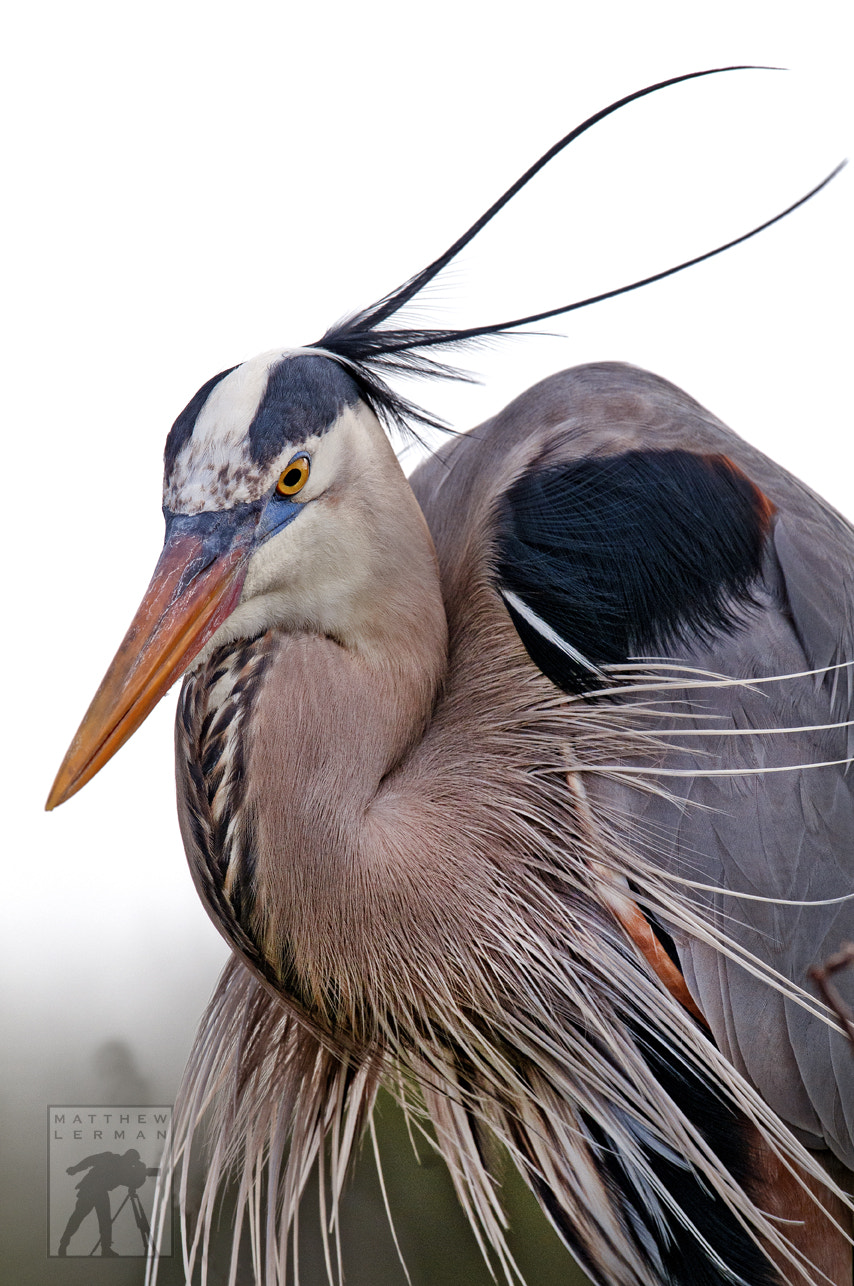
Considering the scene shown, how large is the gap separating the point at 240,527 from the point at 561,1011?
15.5 inches

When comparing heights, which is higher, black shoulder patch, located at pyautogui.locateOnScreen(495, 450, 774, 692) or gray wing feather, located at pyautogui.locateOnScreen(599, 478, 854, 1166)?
black shoulder patch, located at pyautogui.locateOnScreen(495, 450, 774, 692)

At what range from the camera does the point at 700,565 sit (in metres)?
0.74

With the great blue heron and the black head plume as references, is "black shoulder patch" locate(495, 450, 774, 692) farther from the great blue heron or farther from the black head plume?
the black head plume

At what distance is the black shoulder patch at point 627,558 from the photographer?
0.73 m

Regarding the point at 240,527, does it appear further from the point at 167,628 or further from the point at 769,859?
the point at 769,859

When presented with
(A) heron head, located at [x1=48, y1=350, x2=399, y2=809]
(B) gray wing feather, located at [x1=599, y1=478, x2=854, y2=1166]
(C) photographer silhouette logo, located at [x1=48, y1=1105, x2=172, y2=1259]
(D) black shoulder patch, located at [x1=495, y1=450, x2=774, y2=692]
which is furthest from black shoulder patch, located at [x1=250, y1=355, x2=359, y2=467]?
(C) photographer silhouette logo, located at [x1=48, y1=1105, x2=172, y2=1259]

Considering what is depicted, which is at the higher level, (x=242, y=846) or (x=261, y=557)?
(x=261, y=557)

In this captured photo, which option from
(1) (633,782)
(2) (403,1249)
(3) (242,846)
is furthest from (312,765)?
(2) (403,1249)

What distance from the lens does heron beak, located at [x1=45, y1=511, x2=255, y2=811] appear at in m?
0.58

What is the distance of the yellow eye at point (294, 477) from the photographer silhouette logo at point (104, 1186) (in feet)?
2.30

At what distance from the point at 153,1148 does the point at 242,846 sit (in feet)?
1.78

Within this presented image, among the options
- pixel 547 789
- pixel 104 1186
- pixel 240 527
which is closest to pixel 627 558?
pixel 547 789

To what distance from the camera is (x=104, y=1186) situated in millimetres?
1011

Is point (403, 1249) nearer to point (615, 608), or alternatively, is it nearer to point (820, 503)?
point (615, 608)
